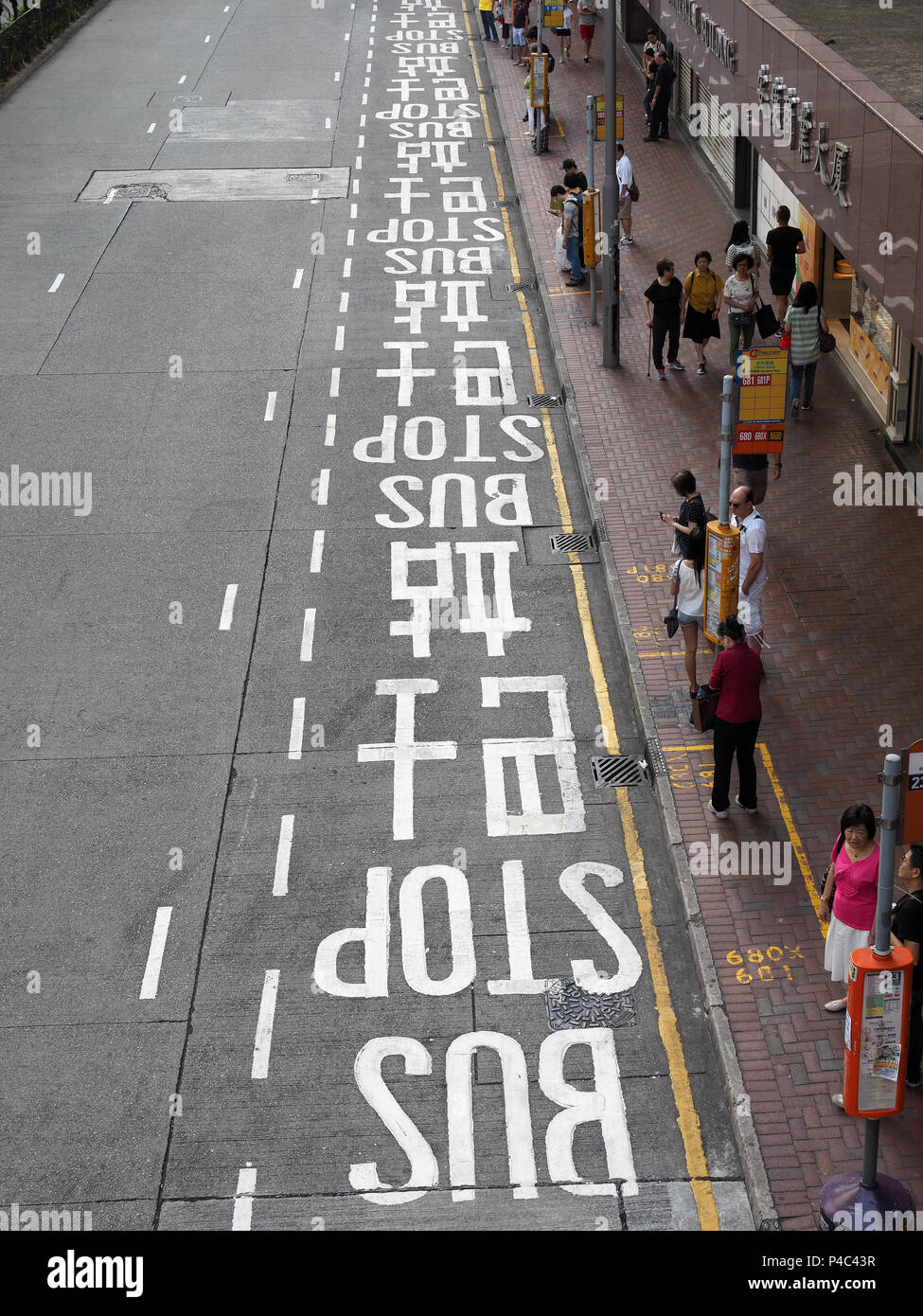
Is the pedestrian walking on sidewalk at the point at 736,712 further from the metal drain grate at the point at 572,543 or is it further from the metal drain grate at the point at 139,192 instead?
the metal drain grate at the point at 139,192

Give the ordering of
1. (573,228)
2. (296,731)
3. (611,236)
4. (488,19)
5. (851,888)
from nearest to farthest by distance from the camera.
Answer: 1. (851,888)
2. (296,731)
3. (611,236)
4. (573,228)
5. (488,19)

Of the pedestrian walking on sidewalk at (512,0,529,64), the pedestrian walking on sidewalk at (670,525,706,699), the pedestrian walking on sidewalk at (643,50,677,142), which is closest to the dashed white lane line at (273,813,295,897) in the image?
the pedestrian walking on sidewalk at (670,525,706,699)

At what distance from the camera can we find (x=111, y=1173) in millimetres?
9078

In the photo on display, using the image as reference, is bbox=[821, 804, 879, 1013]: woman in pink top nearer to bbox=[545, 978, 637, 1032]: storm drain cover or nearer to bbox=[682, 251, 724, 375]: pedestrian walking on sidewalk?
bbox=[545, 978, 637, 1032]: storm drain cover

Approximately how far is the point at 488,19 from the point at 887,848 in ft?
116

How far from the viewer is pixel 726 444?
12336mm

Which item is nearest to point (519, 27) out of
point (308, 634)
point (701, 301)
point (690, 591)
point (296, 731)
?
point (701, 301)

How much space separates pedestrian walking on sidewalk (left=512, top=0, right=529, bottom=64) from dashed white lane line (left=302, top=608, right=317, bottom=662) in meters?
25.0

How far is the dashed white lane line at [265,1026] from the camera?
9.82 metres

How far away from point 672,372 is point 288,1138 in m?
12.9

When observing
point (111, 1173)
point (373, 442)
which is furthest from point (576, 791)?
point (373, 442)

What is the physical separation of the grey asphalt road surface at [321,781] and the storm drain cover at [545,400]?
0.60ft

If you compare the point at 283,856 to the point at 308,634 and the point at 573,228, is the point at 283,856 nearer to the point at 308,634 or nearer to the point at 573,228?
A: the point at 308,634

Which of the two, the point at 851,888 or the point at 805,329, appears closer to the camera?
the point at 851,888
